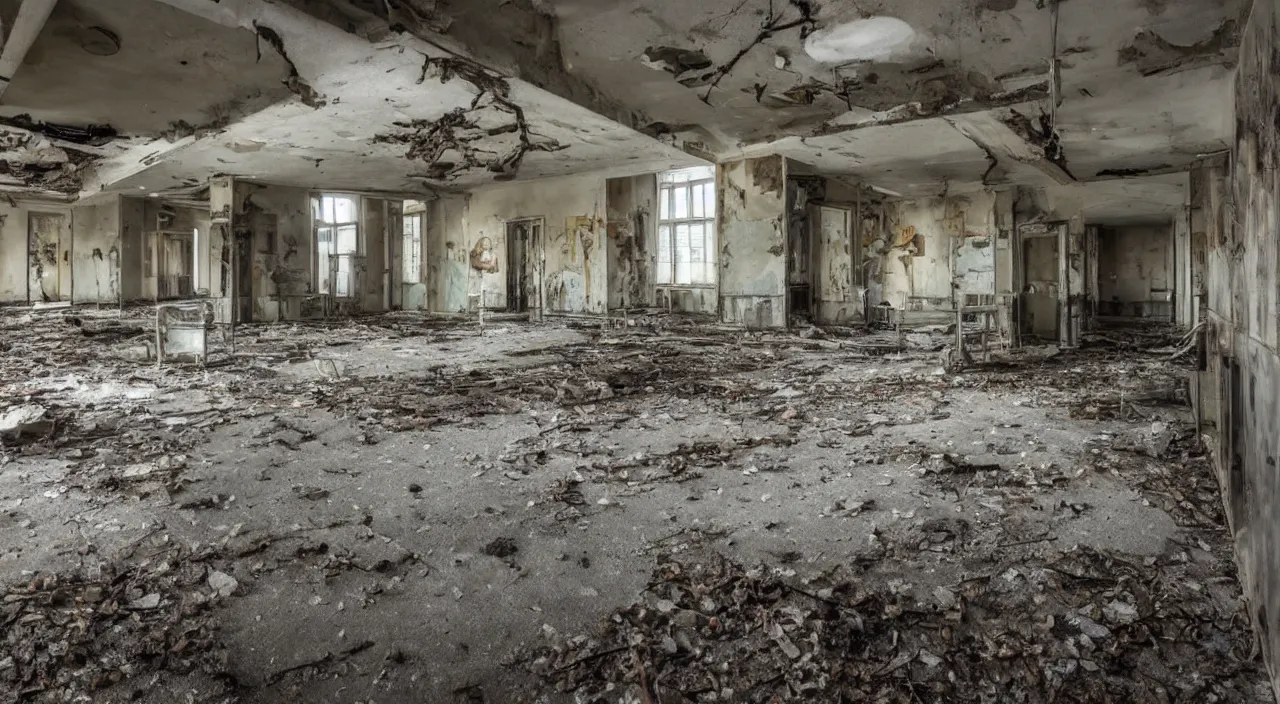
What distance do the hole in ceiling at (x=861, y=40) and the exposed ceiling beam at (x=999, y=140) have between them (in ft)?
5.65

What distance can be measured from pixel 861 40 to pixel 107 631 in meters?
6.70

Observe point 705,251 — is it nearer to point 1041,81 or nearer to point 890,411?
point 1041,81

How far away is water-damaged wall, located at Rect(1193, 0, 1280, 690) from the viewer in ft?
5.56

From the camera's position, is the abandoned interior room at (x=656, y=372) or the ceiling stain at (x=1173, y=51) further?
the ceiling stain at (x=1173, y=51)

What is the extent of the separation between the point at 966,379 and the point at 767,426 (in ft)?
9.68

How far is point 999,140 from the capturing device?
873 cm

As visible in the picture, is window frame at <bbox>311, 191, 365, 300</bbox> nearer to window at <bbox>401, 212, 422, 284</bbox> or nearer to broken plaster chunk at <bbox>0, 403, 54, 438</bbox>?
window at <bbox>401, 212, 422, 284</bbox>

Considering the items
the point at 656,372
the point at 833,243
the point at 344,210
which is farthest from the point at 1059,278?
the point at 344,210

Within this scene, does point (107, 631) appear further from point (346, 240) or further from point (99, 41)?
point (346, 240)

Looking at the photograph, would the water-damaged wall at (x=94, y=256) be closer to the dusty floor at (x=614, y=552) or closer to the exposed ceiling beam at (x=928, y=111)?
the dusty floor at (x=614, y=552)

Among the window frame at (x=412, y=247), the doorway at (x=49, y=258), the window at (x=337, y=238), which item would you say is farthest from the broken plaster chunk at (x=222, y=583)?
the doorway at (x=49, y=258)

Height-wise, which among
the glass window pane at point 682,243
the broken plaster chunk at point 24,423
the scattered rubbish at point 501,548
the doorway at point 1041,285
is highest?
the glass window pane at point 682,243

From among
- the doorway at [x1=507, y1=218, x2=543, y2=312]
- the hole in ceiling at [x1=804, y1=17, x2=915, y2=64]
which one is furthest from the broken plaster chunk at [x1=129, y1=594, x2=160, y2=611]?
the doorway at [x1=507, y1=218, x2=543, y2=312]

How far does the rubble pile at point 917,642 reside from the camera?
5.70 feet
